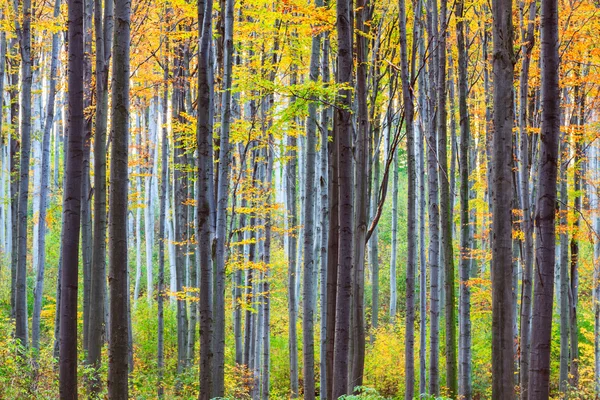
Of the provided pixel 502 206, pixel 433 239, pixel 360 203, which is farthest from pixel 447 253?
pixel 502 206

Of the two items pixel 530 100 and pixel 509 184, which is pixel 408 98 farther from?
pixel 530 100

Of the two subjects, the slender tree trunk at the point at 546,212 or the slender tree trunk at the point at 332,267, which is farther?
the slender tree trunk at the point at 332,267

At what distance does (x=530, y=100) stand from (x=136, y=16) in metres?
9.18

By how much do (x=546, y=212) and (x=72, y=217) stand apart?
15.3 ft

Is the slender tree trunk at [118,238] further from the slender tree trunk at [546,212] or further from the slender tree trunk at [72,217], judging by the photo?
the slender tree trunk at [546,212]

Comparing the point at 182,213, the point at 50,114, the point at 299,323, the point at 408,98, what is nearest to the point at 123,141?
the point at 408,98

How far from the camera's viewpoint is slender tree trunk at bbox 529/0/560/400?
16.5ft

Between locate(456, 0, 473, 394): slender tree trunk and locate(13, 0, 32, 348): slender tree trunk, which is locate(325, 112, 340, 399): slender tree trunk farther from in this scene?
locate(13, 0, 32, 348): slender tree trunk

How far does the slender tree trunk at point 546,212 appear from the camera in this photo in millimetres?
5016

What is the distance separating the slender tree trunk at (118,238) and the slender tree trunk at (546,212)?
3769 mm

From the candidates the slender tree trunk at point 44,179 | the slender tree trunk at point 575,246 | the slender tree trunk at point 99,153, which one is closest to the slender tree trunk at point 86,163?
the slender tree trunk at point 44,179

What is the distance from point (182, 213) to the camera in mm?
14312

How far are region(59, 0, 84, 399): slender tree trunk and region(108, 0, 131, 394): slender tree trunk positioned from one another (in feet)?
2.40

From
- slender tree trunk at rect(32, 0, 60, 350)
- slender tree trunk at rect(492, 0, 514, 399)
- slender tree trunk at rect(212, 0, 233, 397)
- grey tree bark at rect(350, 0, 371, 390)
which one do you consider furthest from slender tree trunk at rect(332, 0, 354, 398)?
slender tree trunk at rect(32, 0, 60, 350)
